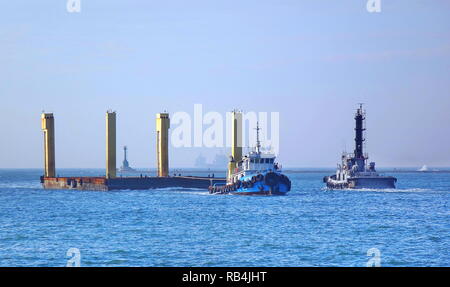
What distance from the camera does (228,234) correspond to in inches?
1832

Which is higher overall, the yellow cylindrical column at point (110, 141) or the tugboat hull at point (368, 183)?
the yellow cylindrical column at point (110, 141)

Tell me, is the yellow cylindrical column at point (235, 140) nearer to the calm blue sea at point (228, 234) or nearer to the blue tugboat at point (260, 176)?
the blue tugboat at point (260, 176)

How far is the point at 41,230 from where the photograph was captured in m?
52.0

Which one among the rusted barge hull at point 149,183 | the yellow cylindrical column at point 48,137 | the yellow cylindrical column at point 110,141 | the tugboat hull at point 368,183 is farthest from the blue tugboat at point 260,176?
the yellow cylindrical column at point 48,137

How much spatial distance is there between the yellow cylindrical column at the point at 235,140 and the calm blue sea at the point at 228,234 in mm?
22423

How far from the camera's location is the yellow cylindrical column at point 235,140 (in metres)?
99.6

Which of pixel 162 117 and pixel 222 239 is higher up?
pixel 162 117

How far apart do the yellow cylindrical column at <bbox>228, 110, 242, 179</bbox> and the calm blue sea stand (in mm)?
22423

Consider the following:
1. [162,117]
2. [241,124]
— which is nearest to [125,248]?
[241,124]

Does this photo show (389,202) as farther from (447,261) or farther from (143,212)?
(447,261)

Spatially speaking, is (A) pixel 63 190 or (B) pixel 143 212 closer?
(B) pixel 143 212

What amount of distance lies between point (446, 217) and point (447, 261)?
27.0 metres

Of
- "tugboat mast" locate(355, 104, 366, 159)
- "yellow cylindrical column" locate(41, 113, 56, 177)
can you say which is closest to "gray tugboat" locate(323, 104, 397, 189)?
"tugboat mast" locate(355, 104, 366, 159)
